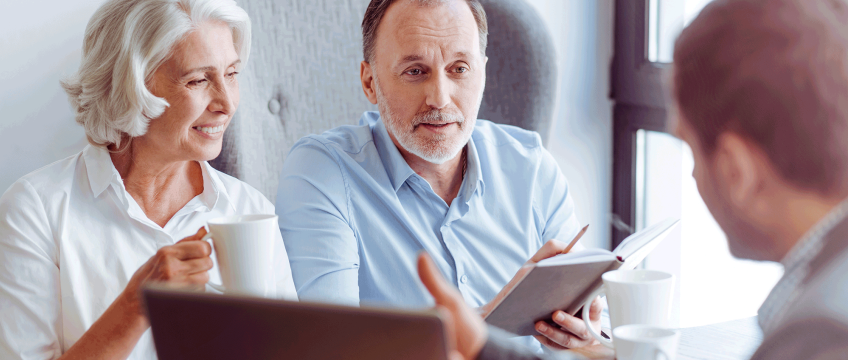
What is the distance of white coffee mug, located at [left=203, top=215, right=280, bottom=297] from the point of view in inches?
36.2

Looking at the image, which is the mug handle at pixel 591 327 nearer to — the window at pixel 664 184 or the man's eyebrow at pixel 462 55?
the man's eyebrow at pixel 462 55

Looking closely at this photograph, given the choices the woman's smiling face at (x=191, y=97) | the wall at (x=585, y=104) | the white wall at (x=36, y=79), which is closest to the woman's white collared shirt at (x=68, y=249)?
the woman's smiling face at (x=191, y=97)

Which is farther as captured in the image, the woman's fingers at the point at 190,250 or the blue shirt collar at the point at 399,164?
the blue shirt collar at the point at 399,164

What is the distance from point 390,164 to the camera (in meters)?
1.54

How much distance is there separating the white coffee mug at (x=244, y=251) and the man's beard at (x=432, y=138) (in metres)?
0.59

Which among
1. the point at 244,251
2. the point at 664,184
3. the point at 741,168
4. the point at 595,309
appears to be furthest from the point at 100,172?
the point at 664,184

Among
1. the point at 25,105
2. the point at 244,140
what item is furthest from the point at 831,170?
the point at 25,105

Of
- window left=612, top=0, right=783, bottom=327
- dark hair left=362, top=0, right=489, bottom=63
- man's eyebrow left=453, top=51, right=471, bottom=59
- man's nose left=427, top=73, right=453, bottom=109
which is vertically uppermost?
dark hair left=362, top=0, right=489, bottom=63

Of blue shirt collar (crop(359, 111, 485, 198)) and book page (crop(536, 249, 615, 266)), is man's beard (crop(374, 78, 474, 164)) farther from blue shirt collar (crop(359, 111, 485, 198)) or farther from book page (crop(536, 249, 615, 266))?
book page (crop(536, 249, 615, 266))

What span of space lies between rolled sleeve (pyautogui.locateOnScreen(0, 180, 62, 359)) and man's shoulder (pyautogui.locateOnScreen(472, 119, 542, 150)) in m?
0.97

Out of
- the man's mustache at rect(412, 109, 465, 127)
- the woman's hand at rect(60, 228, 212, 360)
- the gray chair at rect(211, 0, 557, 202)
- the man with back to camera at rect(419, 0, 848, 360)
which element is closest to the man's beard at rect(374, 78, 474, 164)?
the man's mustache at rect(412, 109, 465, 127)

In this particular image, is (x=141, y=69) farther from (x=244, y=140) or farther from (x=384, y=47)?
(x=384, y=47)

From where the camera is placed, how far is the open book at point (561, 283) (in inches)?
40.2

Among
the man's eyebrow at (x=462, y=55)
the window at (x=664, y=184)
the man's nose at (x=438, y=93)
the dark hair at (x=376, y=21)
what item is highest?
the dark hair at (x=376, y=21)
